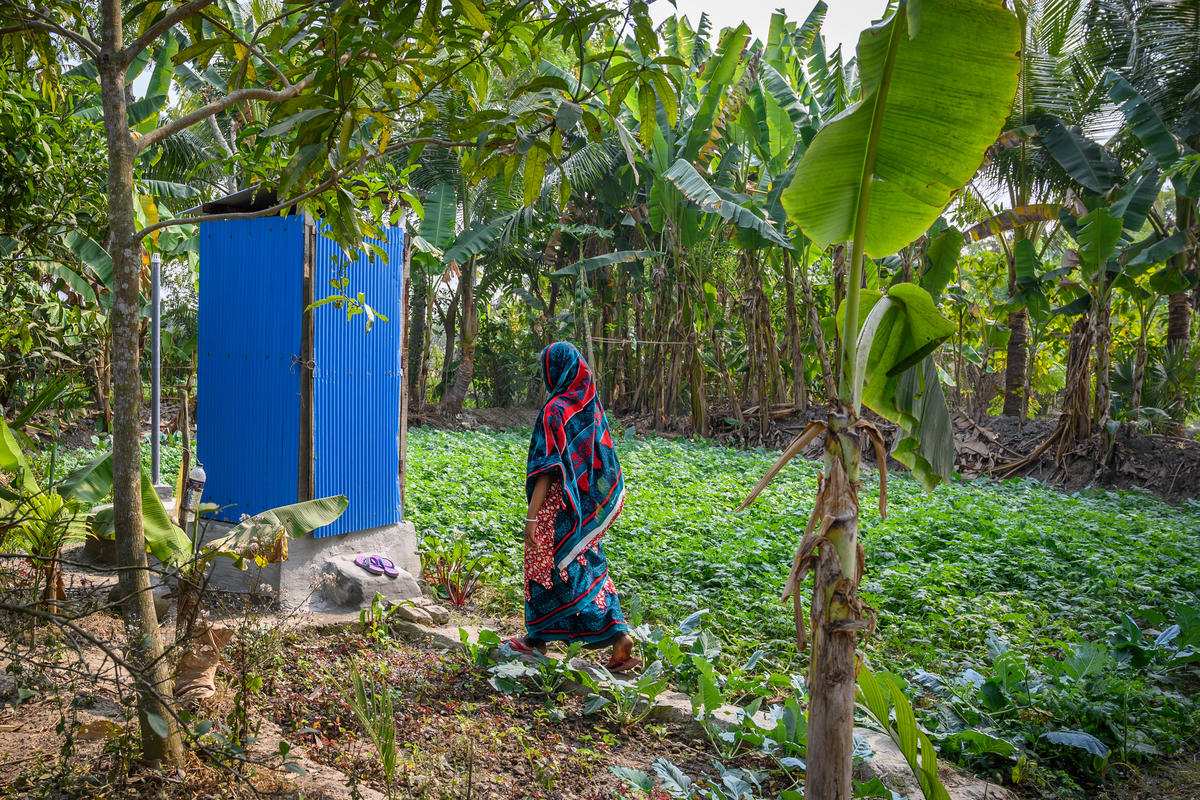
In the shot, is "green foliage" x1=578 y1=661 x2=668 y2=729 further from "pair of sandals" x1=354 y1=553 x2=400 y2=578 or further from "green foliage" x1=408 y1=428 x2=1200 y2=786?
"pair of sandals" x1=354 y1=553 x2=400 y2=578

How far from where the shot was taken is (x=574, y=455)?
13.4ft

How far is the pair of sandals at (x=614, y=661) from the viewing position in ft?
12.9

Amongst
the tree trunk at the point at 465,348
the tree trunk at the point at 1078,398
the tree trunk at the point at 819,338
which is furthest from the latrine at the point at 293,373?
the tree trunk at the point at 465,348

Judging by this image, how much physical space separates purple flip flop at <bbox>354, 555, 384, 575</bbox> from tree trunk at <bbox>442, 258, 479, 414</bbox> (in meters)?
10.6

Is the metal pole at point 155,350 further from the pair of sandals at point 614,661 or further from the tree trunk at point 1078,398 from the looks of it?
the tree trunk at point 1078,398

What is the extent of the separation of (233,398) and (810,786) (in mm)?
4161

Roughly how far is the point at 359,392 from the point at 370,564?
43.6 inches

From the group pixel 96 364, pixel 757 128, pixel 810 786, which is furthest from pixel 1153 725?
pixel 96 364

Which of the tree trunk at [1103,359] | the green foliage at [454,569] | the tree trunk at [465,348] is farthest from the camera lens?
the tree trunk at [465,348]

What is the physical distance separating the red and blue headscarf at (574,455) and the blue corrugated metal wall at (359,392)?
4.64ft

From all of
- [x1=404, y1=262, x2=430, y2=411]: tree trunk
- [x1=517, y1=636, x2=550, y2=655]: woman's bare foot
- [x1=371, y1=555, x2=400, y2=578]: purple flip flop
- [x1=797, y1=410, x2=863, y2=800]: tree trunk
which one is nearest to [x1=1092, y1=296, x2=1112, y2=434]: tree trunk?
[x1=517, y1=636, x2=550, y2=655]: woman's bare foot

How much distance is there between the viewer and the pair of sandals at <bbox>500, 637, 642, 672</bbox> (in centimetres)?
394

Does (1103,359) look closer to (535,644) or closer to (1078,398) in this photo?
(1078,398)

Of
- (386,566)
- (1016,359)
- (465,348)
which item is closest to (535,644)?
(386,566)
